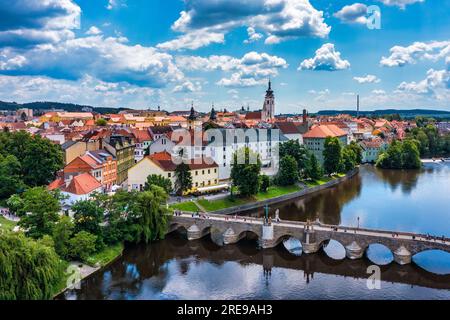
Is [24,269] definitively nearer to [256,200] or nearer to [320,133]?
[256,200]

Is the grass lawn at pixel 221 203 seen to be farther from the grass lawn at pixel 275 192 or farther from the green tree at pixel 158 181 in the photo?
the green tree at pixel 158 181

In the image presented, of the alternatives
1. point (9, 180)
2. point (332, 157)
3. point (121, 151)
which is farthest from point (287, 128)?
point (9, 180)

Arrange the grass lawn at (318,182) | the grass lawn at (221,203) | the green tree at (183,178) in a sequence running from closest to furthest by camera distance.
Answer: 1. the grass lawn at (221,203)
2. the green tree at (183,178)
3. the grass lawn at (318,182)

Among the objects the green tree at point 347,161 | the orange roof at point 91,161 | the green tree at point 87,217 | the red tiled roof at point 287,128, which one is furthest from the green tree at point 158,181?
the red tiled roof at point 287,128

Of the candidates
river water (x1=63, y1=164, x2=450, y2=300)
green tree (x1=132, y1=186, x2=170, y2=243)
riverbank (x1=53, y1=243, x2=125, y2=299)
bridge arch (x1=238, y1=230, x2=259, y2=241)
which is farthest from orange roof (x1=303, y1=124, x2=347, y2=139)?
riverbank (x1=53, y1=243, x2=125, y2=299)

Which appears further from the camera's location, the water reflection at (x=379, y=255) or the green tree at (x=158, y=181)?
the green tree at (x=158, y=181)

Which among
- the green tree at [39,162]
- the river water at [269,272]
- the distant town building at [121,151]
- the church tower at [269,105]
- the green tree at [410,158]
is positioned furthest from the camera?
the church tower at [269,105]
